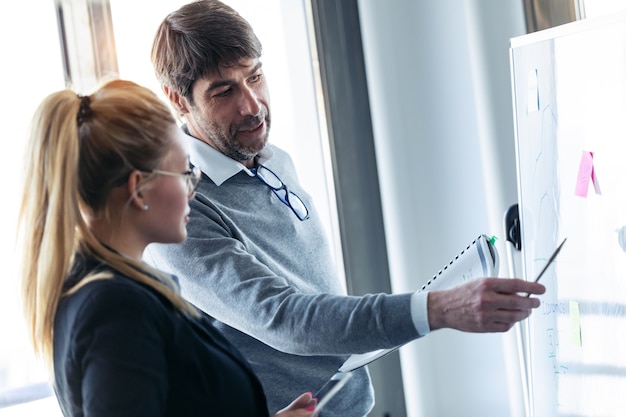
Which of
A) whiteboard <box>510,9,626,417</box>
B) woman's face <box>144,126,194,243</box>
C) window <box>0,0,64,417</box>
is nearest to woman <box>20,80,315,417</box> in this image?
woman's face <box>144,126,194,243</box>

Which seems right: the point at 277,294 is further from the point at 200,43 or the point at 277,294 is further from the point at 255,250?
the point at 200,43

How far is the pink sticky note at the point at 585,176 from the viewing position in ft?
5.81

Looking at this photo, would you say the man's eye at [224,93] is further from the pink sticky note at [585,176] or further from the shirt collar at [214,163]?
the pink sticky note at [585,176]

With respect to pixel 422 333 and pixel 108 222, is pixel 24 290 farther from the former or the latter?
pixel 422 333

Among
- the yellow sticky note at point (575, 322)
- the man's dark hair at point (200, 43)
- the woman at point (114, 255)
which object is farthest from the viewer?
the yellow sticky note at point (575, 322)

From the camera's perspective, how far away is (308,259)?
1.83 metres

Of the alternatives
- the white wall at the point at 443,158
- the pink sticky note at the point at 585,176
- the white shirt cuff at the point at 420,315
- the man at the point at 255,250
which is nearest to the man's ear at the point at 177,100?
the man at the point at 255,250

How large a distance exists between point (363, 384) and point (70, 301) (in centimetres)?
94

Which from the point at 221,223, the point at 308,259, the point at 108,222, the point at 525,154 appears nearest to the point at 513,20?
the point at 525,154

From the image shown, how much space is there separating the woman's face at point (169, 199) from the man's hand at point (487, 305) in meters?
0.45

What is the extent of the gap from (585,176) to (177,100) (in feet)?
3.04

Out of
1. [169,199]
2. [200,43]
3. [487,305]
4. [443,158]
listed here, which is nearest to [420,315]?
[487,305]

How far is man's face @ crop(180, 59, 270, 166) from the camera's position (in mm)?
1754

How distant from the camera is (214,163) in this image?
175 centimetres
